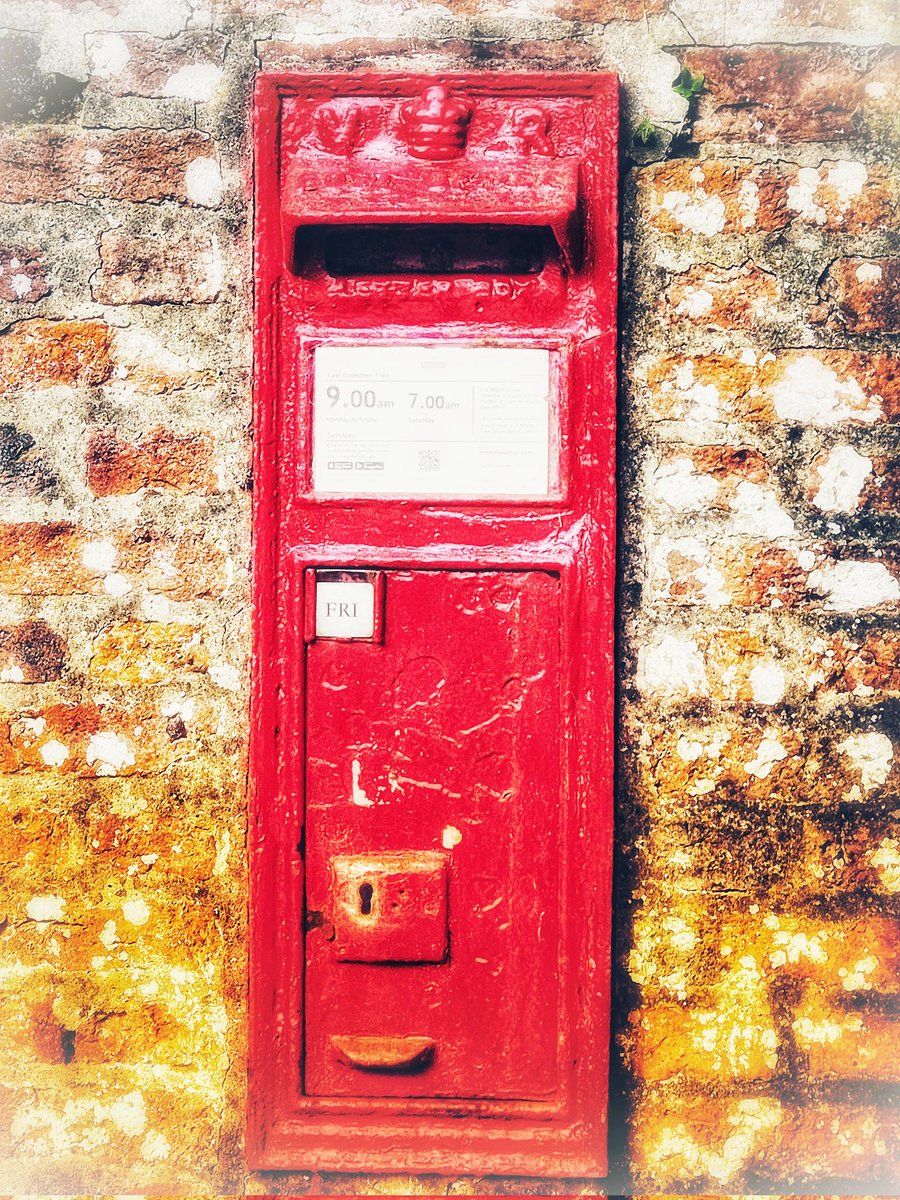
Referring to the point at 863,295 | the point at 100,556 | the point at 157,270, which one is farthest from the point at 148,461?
the point at 863,295

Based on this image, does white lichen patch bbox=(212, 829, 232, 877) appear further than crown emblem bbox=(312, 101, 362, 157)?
Yes

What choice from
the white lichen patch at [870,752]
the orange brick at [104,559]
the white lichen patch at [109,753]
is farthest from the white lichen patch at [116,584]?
the white lichen patch at [870,752]

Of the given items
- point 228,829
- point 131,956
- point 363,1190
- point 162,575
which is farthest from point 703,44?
point 363,1190

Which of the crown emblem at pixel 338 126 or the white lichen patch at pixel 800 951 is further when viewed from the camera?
the white lichen patch at pixel 800 951

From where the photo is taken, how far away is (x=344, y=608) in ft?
4.09

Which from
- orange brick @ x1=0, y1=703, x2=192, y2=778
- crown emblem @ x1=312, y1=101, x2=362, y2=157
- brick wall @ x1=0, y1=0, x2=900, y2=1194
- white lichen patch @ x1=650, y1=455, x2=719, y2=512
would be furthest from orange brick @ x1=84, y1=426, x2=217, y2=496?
white lichen patch @ x1=650, y1=455, x2=719, y2=512

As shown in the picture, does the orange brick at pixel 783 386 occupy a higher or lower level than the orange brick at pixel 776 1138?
higher

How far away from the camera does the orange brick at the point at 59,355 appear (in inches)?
52.0

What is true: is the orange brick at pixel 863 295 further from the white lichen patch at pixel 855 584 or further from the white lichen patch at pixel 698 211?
the white lichen patch at pixel 855 584

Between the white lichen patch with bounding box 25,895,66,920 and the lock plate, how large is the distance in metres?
Result: 0.49

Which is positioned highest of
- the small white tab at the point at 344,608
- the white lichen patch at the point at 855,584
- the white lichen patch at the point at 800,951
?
the white lichen patch at the point at 855,584

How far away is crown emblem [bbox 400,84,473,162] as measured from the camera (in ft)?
3.92

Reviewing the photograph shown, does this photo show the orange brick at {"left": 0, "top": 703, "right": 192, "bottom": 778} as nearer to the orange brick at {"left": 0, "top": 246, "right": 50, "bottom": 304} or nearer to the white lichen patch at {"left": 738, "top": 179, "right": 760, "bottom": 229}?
the orange brick at {"left": 0, "top": 246, "right": 50, "bottom": 304}

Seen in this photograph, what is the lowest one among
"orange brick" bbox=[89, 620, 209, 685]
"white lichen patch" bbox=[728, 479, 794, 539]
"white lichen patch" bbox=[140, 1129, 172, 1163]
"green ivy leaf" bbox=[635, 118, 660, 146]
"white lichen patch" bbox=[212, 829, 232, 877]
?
"white lichen patch" bbox=[140, 1129, 172, 1163]
